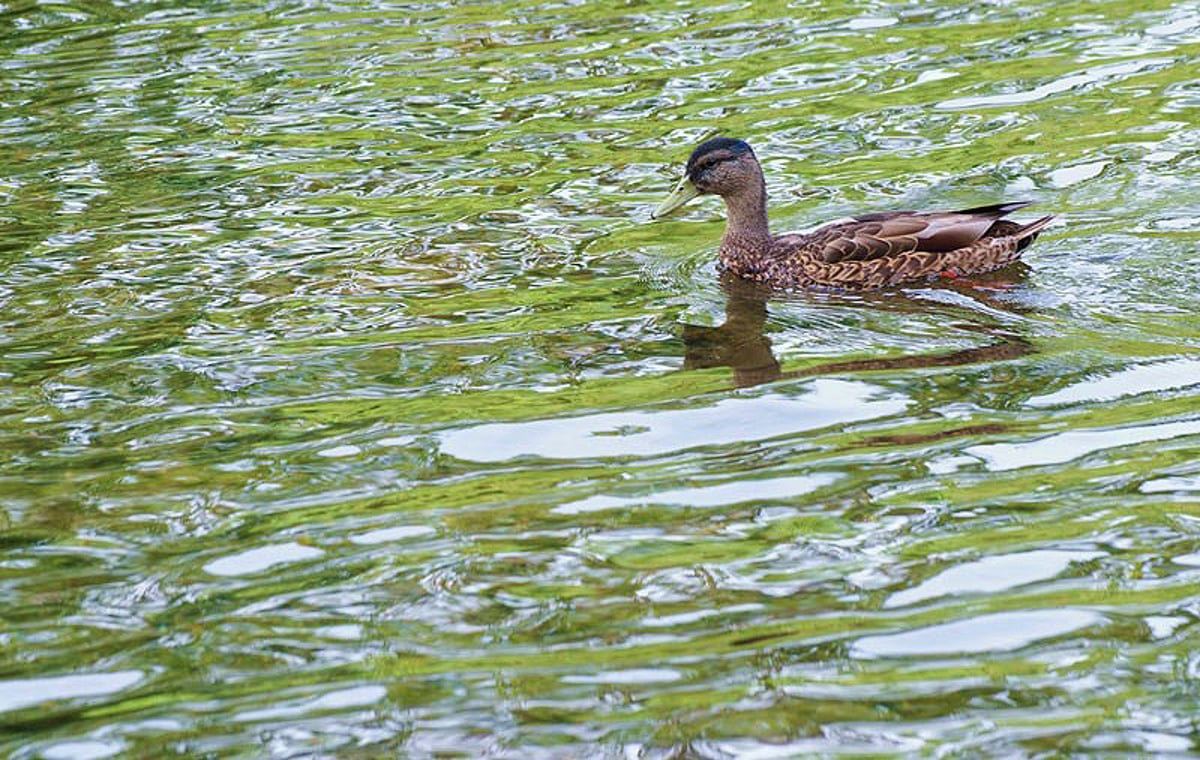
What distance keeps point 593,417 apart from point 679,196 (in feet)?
11.6

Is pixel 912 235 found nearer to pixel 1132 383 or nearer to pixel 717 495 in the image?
pixel 1132 383

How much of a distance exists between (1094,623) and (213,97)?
10656 millimetres

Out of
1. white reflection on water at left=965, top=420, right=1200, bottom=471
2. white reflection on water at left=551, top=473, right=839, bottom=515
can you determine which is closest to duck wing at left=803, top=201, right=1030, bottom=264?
white reflection on water at left=965, top=420, right=1200, bottom=471

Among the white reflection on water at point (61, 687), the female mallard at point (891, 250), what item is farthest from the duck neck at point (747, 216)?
the white reflection on water at point (61, 687)

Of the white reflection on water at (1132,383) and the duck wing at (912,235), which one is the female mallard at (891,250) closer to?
the duck wing at (912,235)

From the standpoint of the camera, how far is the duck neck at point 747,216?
35.8 ft

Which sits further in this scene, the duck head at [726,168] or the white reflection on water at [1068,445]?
the duck head at [726,168]

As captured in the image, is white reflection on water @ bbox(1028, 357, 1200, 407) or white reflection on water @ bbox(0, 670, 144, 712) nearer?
white reflection on water @ bbox(0, 670, 144, 712)

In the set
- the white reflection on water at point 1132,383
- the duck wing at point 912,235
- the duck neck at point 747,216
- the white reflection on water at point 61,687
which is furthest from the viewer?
the duck neck at point 747,216

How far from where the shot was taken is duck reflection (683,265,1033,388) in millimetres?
8562

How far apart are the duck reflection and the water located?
0.14 ft

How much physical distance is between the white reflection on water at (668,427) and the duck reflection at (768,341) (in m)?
0.45

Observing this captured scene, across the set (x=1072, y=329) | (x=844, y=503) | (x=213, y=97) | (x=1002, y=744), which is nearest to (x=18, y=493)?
(x=844, y=503)

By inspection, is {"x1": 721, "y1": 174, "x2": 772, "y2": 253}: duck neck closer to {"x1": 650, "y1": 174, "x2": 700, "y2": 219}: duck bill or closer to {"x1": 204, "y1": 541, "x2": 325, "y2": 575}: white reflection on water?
{"x1": 650, "y1": 174, "x2": 700, "y2": 219}: duck bill
